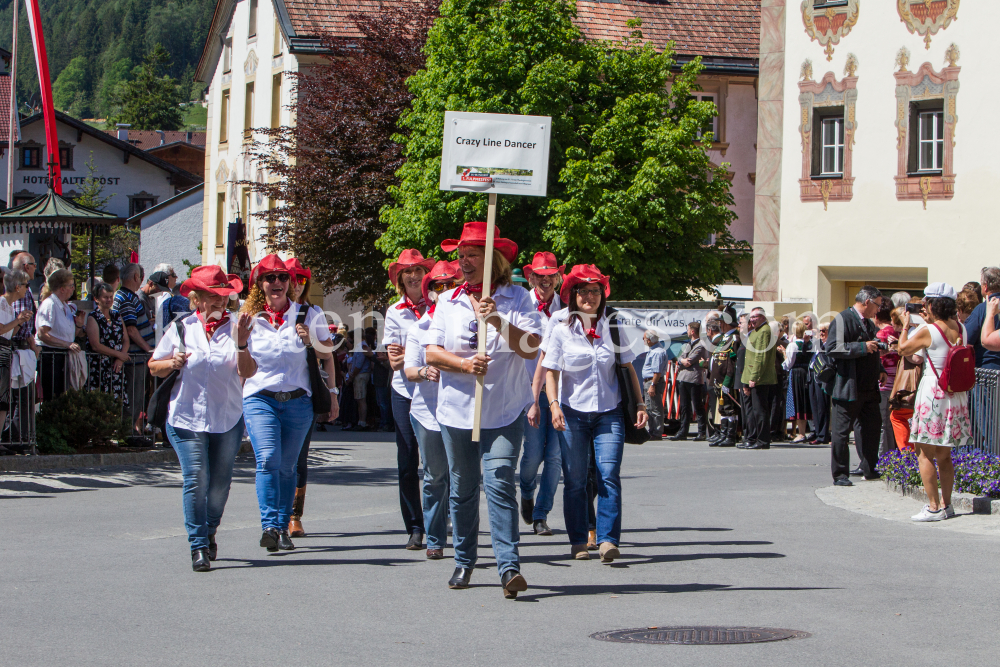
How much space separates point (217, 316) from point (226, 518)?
2.71 metres

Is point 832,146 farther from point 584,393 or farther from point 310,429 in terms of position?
point 310,429

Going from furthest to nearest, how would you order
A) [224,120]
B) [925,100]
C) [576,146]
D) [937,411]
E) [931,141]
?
[224,120] < [576,146] < [931,141] < [925,100] < [937,411]

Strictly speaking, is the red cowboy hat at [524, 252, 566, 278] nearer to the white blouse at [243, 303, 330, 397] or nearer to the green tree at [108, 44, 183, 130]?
the white blouse at [243, 303, 330, 397]

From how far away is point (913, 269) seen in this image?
A: 27406 millimetres

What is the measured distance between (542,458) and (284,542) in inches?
76.8

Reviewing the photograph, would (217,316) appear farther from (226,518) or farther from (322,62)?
(322,62)

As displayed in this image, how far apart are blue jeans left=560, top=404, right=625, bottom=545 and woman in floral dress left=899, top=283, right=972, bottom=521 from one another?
3.10m

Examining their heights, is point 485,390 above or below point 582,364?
below

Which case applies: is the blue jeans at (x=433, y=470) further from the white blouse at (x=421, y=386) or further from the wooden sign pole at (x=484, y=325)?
the wooden sign pole at (x=484, y=325)

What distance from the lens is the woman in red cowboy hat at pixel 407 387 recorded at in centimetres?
920

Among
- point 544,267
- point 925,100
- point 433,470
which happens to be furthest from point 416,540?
point 925,100

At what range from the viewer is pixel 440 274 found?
8.71 meters

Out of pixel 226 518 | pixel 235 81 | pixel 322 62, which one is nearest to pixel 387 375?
pixel 226 518

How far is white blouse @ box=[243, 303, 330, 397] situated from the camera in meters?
8.91
